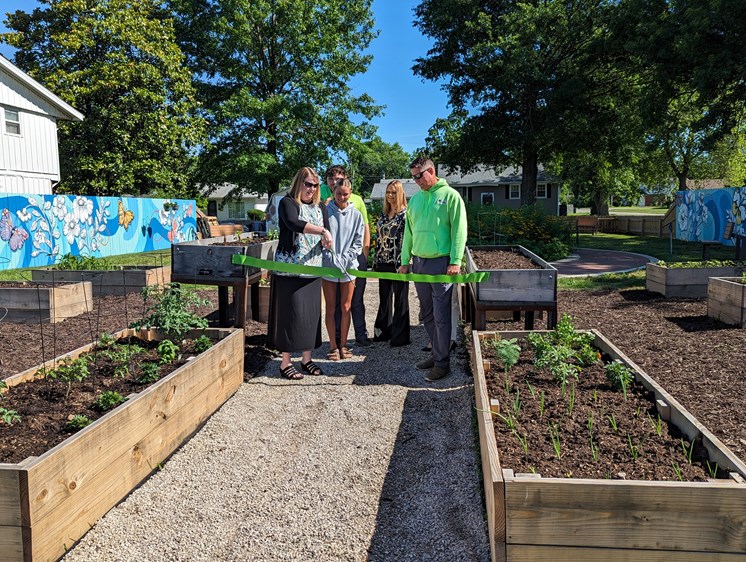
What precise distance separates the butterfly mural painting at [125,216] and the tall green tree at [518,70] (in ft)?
50.4

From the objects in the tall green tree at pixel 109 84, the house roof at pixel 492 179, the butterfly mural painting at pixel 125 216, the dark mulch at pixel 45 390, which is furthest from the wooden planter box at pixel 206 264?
the house roof at pixel 492 179

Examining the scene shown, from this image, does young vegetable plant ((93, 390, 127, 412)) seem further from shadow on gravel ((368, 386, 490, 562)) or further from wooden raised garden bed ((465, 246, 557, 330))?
wooden raised garden bed ((465, 246, 557, 330))

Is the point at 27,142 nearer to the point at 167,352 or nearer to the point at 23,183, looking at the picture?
the point at 23,183

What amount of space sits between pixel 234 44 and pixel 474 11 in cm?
1233

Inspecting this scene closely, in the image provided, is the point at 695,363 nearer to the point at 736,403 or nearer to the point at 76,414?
the point at 736,403

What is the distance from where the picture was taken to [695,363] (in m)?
5.64

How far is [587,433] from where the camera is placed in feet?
10.7

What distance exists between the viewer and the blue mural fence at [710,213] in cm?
2042

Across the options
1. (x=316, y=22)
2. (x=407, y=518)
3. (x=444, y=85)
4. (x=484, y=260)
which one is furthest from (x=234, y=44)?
(x=407, y=518)

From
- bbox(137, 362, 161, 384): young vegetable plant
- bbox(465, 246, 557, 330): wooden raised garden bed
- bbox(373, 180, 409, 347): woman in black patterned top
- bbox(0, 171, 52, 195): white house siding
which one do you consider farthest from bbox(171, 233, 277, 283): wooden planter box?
bbox(0, 171, 52, 195): white house siding

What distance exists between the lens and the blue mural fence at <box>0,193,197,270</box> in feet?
52.6

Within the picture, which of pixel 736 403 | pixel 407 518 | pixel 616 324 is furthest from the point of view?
pixel 616 324

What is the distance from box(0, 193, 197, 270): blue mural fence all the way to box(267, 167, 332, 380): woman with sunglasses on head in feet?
30.2

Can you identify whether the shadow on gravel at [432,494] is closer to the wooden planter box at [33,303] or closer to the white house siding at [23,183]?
the wooden planter box at [33,303]
